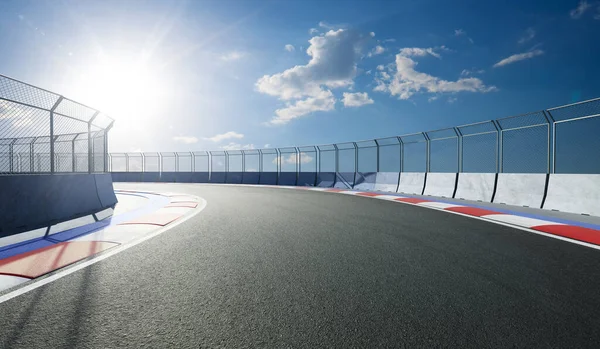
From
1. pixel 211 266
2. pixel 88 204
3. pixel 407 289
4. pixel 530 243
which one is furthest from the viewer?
pixel 88 204

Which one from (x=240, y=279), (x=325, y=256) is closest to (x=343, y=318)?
(x=240, y=279)

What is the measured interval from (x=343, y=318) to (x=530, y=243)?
4.11 m

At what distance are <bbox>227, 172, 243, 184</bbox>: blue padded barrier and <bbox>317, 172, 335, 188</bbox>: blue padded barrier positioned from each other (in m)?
8.27

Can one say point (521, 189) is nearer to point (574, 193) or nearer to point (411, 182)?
point (574, 193)

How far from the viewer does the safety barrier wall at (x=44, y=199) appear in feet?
20.2

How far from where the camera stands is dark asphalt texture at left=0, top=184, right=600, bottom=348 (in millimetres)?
2176

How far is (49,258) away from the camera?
4219 millimetres

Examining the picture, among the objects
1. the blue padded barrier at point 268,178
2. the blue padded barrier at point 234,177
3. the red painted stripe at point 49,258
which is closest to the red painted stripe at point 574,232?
the red painted stripe at point 49,258

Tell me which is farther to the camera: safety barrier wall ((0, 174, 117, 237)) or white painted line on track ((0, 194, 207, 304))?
safety barrier wall ((0, 174, 117, 237))

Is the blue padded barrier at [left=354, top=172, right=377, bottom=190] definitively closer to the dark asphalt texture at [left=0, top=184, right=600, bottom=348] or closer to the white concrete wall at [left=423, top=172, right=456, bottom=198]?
the white concrete wall at [left=423, top=172, right=456, bottom=198]

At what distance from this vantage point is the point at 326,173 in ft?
76.2

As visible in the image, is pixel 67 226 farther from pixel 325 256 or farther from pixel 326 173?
pixel 326 173

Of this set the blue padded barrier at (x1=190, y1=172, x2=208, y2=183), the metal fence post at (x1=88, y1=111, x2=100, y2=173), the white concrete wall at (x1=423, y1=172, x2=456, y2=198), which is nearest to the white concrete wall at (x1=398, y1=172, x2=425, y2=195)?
the white concrete wall at (x1=423, y1=172, x2=456, y2=198)

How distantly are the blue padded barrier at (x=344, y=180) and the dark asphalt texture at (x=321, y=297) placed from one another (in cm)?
1560
